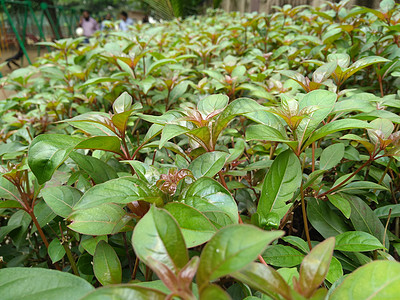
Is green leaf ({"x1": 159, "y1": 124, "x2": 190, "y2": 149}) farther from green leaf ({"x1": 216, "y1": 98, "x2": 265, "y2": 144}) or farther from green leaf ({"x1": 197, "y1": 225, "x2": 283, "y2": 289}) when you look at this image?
green leaf ({"x1": 197, "y1": 225, "x2": 283, "y2": 289})

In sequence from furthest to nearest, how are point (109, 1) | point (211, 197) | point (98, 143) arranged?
1. point (109, 1)
2. point (98, 143)
3. point (211, 197)

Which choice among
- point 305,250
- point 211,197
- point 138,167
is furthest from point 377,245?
point 138,167

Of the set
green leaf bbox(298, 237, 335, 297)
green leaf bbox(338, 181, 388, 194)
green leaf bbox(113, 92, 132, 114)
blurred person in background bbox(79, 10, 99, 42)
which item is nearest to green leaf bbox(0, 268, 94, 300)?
green leaf bbox(298, 237, 335, 297)

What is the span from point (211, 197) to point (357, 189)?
48 centimetres

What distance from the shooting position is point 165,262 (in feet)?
1.24

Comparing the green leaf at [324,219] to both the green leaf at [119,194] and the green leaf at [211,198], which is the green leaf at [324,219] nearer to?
the green leaf at [211,198]

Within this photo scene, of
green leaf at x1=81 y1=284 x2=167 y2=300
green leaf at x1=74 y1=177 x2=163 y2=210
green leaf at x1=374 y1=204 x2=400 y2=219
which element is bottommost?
green leaf at x1=374 y1=204 x2=400 y2=219

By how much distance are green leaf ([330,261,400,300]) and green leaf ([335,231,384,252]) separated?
0.24 metres

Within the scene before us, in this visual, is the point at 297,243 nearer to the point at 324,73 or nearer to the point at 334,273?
the point at 334,273

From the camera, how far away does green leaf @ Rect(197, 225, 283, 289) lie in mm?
326

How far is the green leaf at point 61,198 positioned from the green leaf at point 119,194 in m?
0.18

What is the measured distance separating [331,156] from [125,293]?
679mm

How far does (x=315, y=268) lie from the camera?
38cm

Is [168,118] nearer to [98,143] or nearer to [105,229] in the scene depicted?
[98,143]
